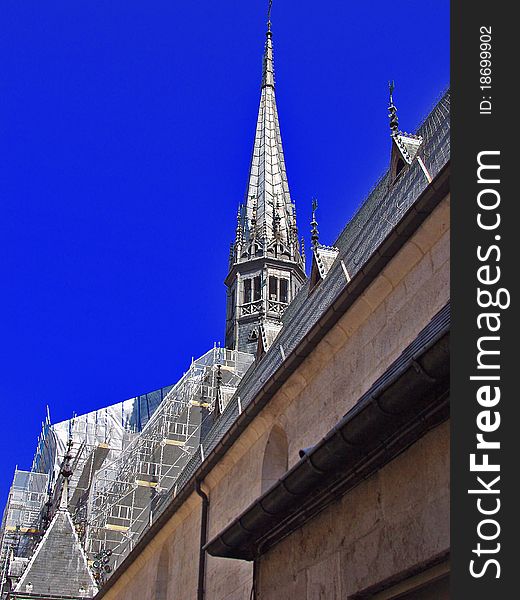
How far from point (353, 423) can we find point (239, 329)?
43.8m

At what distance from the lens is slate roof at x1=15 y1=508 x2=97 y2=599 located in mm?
31734

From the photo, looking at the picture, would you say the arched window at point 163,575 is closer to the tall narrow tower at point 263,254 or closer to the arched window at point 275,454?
the arched window at point 275,454

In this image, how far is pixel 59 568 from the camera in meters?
32.7

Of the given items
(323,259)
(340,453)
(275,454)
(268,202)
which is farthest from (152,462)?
(340,453)

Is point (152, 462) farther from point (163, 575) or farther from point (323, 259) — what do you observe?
point (323, 259)

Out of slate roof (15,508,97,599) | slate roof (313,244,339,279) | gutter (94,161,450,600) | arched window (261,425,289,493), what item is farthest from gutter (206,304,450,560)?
slate roof (15,508,97,599)

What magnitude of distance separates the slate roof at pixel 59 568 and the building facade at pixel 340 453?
31 cm

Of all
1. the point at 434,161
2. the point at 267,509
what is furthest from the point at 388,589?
the point at 434,161

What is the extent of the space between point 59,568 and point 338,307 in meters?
22.3

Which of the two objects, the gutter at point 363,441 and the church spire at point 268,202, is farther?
the church spire at point 268,202

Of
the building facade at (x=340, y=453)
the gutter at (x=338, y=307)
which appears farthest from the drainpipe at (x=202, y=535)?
the gutter at (x=338, y=307)

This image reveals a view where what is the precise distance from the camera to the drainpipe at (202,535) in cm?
1836

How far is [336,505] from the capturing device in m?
8.13

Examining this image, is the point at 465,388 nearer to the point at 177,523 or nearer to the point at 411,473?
the point at 411,473
